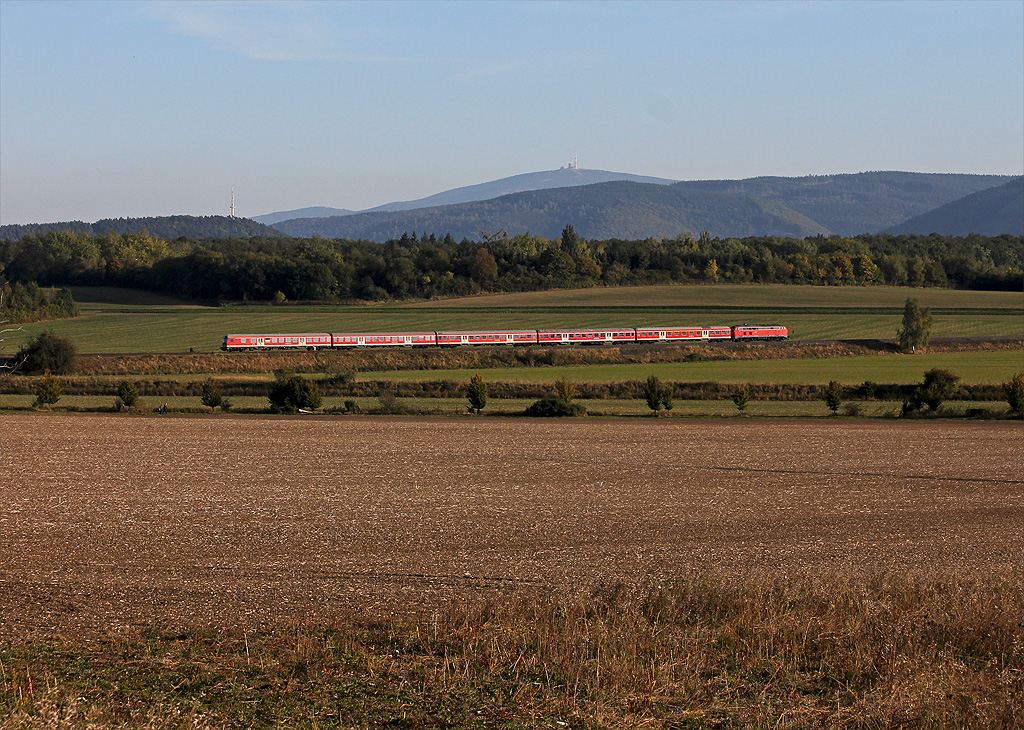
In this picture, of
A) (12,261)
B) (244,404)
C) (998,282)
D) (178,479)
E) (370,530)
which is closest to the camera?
(370,530)

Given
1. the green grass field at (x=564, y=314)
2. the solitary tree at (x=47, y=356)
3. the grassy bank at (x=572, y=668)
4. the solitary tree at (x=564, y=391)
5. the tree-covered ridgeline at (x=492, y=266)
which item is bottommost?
the grassy bank at (x=572, y=668)

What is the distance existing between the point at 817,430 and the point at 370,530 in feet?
68.5

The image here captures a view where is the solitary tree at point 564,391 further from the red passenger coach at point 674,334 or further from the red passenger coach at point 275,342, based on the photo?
the red passenger coach at point 674,334

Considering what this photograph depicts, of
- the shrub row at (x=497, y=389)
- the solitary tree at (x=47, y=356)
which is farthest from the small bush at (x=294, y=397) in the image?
the solitary tree at (x=47, y=356)

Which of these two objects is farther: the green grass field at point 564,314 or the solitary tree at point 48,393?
the green grass field at point 564,314

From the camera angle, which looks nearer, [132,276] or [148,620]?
[148,620]

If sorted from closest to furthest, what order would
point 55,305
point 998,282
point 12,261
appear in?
1. point 55,305
2. point 998,282
3. point 12,261

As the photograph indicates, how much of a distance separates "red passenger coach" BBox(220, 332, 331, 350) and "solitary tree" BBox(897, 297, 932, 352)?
41.1m

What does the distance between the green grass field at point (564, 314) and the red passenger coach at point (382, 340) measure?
34.8 feet

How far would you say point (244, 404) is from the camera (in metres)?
47.3

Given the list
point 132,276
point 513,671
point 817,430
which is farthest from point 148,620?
point 132,276

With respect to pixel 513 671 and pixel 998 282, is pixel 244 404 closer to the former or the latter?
pixel 513 671

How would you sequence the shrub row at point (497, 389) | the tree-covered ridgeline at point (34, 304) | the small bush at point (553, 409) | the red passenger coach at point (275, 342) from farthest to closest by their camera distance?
1. the tree-covered ridgeline at point (34, 304)
2. the red passenger coach at point (275, 342)
3. the shrub row at point (497, 389)
4. the small bush at point (553, 409)

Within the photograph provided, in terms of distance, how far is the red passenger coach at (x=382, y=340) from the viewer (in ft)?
239
